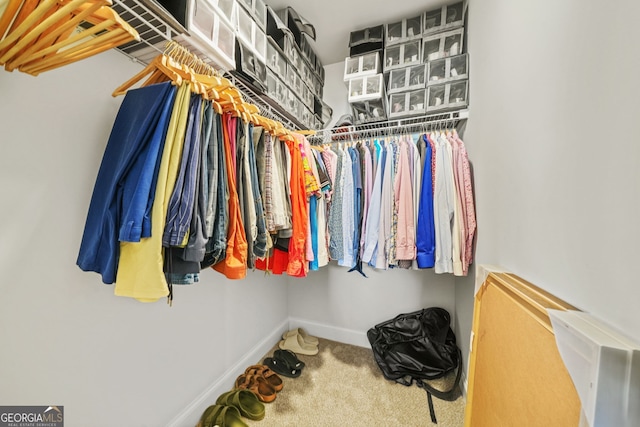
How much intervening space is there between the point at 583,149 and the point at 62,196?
1482 millimetres

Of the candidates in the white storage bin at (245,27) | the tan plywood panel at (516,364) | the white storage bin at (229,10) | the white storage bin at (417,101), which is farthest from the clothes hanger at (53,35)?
the white storage bin at (417,101)

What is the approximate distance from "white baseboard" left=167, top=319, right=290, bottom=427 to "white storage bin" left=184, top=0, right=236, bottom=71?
1.69 m

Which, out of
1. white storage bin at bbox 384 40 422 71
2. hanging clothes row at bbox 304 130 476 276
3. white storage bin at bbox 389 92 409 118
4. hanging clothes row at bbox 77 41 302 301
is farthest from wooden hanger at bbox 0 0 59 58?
white storage bin at bbox 384 40 422 71

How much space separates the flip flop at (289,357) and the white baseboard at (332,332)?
0.35m

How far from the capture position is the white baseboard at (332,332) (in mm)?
1956

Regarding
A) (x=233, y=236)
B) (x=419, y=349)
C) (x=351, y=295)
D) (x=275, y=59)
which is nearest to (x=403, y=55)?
(x=275, y=59)

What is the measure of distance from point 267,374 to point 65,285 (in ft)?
4.09

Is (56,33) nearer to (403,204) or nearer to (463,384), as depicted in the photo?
(403,204)

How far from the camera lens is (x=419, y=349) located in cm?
161

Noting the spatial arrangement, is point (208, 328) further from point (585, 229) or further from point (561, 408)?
point (585, 229)

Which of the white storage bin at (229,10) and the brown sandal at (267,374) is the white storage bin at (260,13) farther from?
the brown sandal at (267,374)

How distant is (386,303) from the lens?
1.91 m

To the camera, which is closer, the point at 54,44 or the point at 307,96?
the point at 54,44

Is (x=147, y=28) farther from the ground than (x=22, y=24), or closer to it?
farther from the ground
